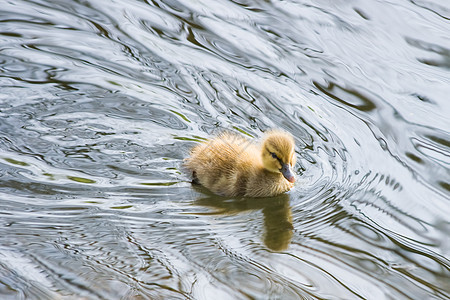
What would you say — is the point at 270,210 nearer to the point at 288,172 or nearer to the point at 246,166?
the point at 288,172

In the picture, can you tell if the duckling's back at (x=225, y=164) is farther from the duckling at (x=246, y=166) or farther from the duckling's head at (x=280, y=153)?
the duckling's head at (x=280, y=153)

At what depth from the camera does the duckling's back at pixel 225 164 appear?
186 inches

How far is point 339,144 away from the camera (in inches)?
199

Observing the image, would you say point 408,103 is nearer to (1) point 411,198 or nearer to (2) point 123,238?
(1) point 411,198

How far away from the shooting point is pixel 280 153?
4.57m

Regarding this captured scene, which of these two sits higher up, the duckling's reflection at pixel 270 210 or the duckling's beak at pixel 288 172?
the duckling's beak at pixel 288 172

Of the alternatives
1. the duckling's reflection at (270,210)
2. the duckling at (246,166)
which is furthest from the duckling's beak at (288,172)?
the duckling's reflection at (270,210)

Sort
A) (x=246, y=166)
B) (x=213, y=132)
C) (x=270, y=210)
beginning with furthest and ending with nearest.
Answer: (x=213, y=132) < (x=246, y=166) < (x=270, y=210)

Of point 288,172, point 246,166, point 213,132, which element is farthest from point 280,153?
point 213,132

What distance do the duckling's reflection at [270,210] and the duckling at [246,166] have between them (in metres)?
0.06

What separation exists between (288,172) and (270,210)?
0.26 meters

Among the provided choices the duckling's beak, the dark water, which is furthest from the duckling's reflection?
the duckling's beak

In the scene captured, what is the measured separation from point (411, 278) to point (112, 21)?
4.09 metres

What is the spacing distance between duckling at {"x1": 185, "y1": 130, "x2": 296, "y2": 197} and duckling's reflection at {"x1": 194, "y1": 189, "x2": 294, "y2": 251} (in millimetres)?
65
